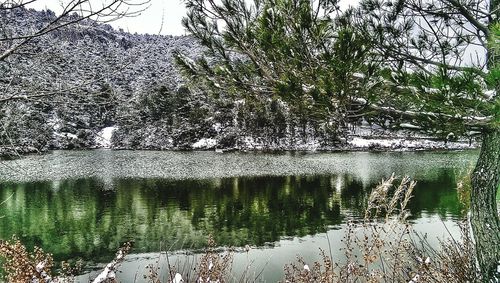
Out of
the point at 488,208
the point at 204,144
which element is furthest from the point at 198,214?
the point at 204,144

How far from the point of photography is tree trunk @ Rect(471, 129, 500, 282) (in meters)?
3.65

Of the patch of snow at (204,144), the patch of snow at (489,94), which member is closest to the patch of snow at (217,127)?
the patch of snow at (204,144)

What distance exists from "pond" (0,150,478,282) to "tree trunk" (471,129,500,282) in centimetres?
447

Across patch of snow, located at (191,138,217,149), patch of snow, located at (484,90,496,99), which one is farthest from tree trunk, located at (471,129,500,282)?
patch of snow, located at (191,138,217,149)

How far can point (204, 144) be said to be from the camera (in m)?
80.9

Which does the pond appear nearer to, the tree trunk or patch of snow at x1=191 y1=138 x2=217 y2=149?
the tree trunk

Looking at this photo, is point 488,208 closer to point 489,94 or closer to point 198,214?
point 489,94

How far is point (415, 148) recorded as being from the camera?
67562mm

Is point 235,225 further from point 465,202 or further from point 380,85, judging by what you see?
point 380,85

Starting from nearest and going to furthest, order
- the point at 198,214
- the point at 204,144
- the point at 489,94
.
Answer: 1. the point at 489,94
2. the point at 198,214
3. the point at 204,144

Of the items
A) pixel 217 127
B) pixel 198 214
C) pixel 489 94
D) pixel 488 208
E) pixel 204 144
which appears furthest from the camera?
pixel 217 127

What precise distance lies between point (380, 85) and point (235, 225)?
43.3 ft

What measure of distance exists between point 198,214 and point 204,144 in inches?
2480

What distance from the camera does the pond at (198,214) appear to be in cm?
1305
